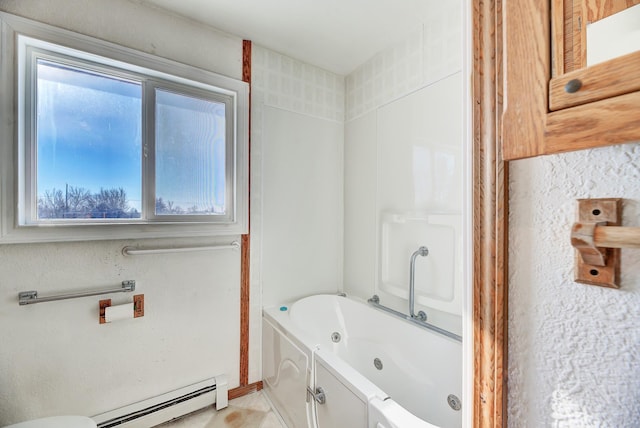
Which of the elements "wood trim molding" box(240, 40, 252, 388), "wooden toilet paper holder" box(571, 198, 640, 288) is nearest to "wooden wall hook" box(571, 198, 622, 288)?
"wooden toilet paper holder" box(571, 198, 640, 288)

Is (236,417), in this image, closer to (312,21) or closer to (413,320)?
(413,320)

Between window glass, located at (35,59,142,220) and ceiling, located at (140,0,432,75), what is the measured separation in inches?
25.5

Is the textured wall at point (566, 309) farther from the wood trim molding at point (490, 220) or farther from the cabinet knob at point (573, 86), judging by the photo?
the cabinet knob at point (573, 86)

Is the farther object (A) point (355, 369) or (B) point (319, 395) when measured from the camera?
(A) point (355, 369)

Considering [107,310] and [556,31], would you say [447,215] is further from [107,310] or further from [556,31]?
[107,310]

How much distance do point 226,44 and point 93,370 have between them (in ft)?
7.43

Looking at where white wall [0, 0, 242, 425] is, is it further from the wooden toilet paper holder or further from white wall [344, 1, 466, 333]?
the wooden toilet paper holder

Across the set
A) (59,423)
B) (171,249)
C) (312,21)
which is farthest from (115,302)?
(312,21)

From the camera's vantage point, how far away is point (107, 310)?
59.9 inches

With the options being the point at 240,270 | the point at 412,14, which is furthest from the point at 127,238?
the point at 412,14

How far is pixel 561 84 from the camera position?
355mm

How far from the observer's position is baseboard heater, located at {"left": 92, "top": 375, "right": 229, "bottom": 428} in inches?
61.1

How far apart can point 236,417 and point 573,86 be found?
7.40 feet

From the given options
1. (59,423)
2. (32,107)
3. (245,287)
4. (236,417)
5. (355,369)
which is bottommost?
(236,417)
